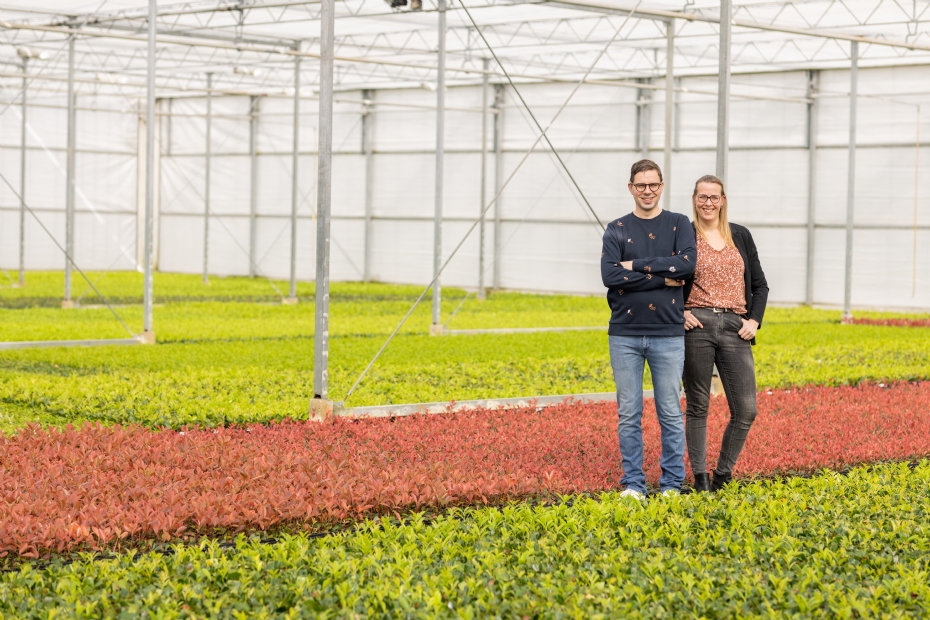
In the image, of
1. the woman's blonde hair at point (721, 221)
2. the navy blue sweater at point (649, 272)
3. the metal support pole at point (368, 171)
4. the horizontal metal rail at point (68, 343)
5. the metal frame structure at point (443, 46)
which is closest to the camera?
the navy blue sweater at point (649, 272)

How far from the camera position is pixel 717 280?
693 centimetres

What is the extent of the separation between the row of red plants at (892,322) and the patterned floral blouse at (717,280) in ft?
51.7

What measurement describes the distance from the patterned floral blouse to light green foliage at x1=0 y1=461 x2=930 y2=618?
1209mm

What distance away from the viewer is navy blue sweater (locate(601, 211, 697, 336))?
6637 millimetres

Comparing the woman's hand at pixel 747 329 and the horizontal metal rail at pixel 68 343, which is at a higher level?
the woman's hand at pixel 747 329

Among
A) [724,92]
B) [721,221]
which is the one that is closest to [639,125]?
[724,92]

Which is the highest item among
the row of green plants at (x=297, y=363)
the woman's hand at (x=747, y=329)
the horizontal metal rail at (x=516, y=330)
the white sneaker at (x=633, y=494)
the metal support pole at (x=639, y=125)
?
the metal support pole at (x=639, y=125)

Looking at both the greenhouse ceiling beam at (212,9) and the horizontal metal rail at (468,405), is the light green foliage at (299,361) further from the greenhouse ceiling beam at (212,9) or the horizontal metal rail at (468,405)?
the greenhouse ceiling beam at (212,9)

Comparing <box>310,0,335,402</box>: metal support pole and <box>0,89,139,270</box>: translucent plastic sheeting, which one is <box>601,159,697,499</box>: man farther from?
<box>0,89,139,270</box>: translucent plastic sheeting

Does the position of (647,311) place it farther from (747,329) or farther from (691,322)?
(747,329)

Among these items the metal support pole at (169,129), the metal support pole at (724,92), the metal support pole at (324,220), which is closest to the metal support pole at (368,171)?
the metal support pole at (169,129)

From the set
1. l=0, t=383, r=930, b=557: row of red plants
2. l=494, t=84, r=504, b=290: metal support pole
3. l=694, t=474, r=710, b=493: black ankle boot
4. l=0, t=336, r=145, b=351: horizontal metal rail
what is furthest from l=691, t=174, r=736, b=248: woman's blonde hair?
l=494, t=84, r=504, b=290: metal support pole

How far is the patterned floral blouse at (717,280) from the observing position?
6.93 meters

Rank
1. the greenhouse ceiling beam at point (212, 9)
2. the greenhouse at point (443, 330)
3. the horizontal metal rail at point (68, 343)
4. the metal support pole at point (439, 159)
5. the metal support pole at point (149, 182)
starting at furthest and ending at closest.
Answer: the greenhouse ceiling beam at point (212, 9), the metal support pole at point (439, 159), the metal support pole at point (149, 182), the horizontal metal rail at point (68, 343), the greenhouse at point (443, 330)
